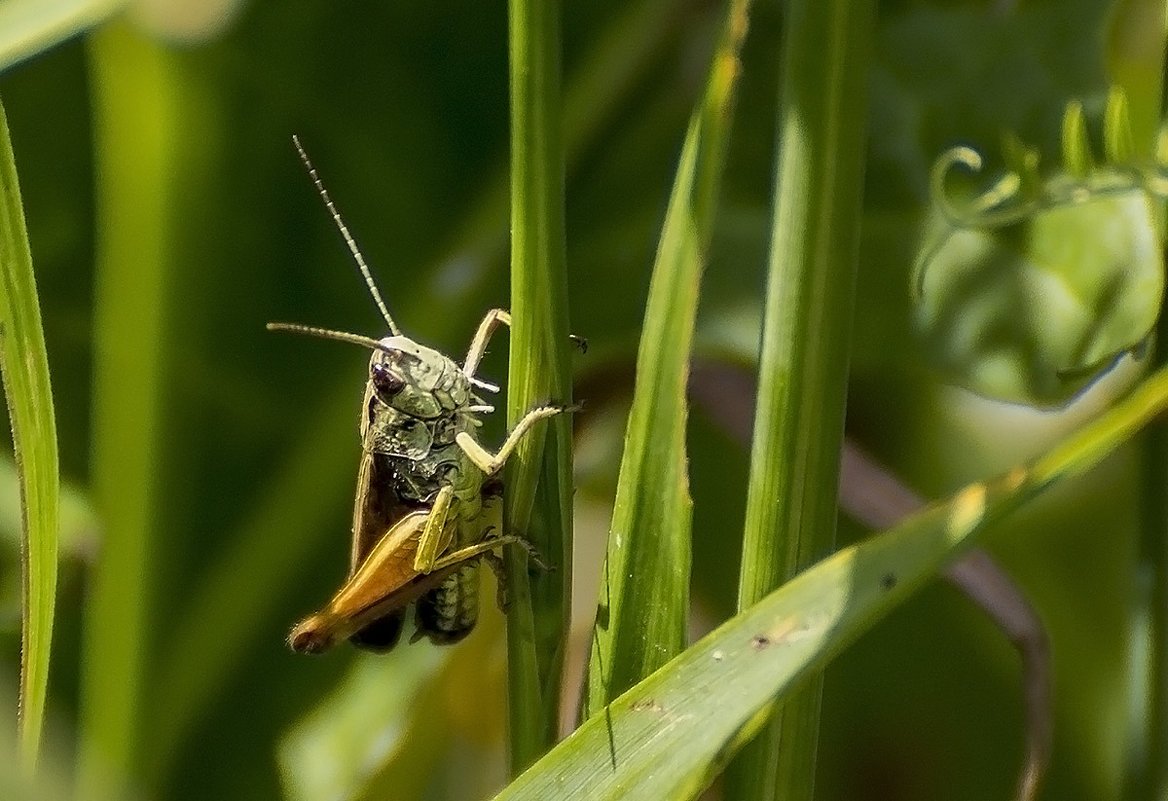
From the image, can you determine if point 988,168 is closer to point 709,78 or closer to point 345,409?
point 709,78

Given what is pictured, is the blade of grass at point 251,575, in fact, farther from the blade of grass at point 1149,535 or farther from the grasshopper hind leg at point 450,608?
the blade of grass at point 1149,535

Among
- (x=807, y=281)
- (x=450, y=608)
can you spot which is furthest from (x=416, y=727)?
(x=807, y=281)

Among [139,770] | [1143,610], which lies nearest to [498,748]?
[139,770]

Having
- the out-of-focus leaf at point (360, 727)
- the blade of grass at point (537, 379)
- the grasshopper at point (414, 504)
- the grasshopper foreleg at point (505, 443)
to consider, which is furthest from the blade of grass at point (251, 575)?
the blade of grass at point (537, 379)

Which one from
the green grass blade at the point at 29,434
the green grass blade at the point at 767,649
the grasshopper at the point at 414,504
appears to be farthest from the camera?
the grasshopper at the point at 414,504

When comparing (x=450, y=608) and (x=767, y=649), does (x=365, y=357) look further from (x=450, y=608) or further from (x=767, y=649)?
(x=767, y=649)

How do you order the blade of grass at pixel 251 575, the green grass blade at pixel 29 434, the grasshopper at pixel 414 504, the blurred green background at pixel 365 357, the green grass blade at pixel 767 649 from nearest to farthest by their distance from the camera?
the green grass blade at pixel 767 649 < the green grass blade at pixel 29 434 < the grasshopper at pixel 414 504 < the blurred green background at pixel 365 357 < the blade of grass at pixel 251 575
